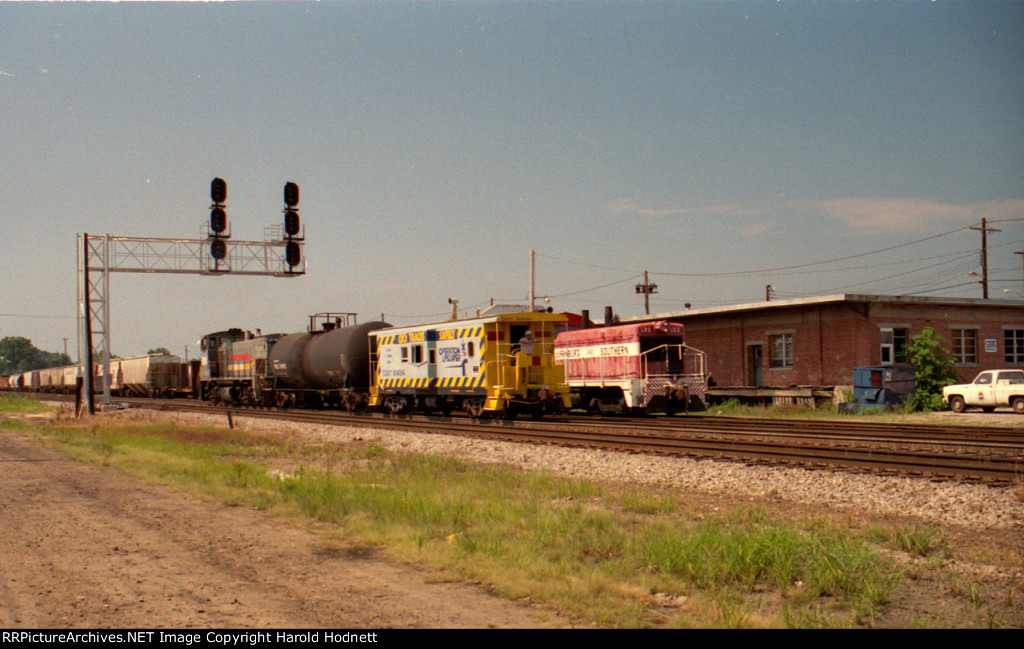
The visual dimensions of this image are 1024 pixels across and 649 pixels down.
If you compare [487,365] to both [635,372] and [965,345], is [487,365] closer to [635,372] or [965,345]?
[635,372]

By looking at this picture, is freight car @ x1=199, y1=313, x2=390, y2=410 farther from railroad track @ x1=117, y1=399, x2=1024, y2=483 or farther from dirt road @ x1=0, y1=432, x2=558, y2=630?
dirt road @ x1=0, y1=432, x2=558, y2=630

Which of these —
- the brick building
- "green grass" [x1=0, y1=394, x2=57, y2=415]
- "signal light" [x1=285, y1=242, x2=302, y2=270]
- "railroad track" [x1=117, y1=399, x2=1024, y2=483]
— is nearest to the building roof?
the brick building

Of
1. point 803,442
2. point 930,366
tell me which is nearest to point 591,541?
point 803,442

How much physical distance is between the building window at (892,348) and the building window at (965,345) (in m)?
3.64

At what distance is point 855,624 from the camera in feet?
17.3

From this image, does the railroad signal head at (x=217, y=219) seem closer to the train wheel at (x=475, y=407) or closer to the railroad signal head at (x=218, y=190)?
the railroad signal head at (x=218, y=190)

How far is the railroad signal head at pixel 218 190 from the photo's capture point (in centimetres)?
1984

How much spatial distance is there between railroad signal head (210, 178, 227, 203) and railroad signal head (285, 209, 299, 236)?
1.95 meters

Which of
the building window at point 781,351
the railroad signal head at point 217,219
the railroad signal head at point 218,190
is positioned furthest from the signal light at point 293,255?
A: the building window at point 781,351

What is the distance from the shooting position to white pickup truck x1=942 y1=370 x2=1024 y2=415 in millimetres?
25172

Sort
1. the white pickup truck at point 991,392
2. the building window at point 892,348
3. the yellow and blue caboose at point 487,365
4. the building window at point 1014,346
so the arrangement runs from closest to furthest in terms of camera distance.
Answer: the yellow and blue caboose at point 487,365, the white pickup truck at point 991,392, the building window at point 892,348, the building window at point 1014,346

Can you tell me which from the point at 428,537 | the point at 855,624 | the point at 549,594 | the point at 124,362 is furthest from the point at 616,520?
the point at 124,362

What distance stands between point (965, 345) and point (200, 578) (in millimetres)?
36575
